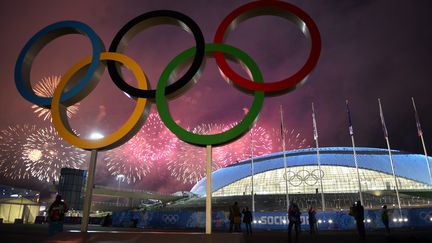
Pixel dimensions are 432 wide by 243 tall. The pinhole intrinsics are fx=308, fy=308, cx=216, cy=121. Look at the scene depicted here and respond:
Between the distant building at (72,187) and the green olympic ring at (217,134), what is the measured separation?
3339 cm

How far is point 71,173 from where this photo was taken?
41.2 metres

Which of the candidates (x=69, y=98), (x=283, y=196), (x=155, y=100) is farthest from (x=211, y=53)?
(x=283, y=196)

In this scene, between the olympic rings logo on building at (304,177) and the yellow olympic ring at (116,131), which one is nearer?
the yellow olympic ring at (116,131)

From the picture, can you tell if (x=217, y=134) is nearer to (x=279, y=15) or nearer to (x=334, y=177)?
(x=279, y=15)

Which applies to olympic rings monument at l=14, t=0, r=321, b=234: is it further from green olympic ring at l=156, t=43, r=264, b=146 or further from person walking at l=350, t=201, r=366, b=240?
person walking at l=350, t=201, r=366, b=240

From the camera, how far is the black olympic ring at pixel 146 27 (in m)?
13.4

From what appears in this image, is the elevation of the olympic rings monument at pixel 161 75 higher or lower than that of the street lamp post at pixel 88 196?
higher

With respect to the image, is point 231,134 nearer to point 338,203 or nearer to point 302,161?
point 338,203

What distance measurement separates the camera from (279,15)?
1444cm

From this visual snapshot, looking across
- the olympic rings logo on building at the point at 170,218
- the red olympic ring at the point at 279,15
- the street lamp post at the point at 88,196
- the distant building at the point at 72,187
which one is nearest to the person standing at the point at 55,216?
the street lamp post at the point at 88,196

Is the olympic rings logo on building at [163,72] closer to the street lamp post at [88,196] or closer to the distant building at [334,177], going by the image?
the street lamp post at [88,196]

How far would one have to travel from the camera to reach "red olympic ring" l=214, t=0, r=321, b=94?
12.9 metres

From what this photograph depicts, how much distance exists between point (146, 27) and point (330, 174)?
168 ft

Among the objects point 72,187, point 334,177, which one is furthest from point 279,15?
point 334,177
